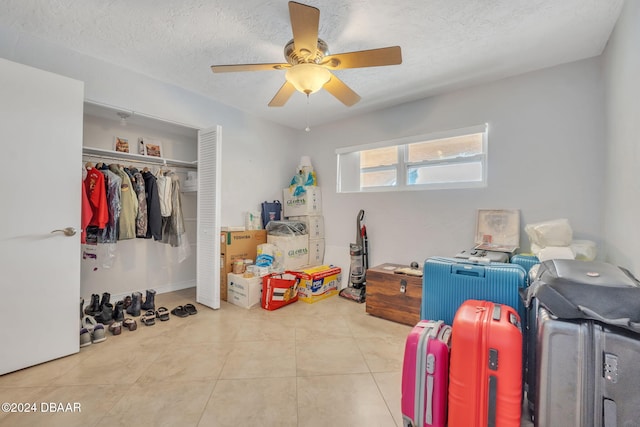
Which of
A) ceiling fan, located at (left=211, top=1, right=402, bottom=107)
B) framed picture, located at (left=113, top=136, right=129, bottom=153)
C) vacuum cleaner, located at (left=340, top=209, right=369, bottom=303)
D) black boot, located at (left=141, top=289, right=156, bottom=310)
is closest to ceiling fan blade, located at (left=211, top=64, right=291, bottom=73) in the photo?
ceiling fan, located at (left=211, top=1, right=402, bottom=107)

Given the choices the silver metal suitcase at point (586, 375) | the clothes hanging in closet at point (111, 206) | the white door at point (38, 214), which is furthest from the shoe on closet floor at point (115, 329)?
the silver metal suitcase at point (586, 375)

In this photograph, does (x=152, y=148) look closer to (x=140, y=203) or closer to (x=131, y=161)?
(x=131, y=161)

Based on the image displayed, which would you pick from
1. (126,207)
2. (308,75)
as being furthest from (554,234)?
(126,207)

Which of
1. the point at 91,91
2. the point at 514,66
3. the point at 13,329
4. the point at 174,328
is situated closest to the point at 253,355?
the point at 174,328

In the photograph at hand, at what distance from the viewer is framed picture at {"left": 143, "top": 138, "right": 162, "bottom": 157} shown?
349 centimetres

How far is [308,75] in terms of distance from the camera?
1.98 m

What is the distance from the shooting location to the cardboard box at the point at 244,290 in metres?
3.25

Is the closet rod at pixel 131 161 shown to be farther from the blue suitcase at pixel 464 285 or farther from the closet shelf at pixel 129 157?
the blue suitcase at pixel 464 285

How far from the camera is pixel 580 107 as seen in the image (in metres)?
2.49

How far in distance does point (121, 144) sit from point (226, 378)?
3.02m

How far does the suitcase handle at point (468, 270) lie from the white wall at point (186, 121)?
10.2ft

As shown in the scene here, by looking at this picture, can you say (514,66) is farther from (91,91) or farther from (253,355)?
(91,91)

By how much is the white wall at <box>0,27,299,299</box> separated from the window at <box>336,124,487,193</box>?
117 centimetres

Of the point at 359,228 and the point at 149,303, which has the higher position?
the point at 359,228
